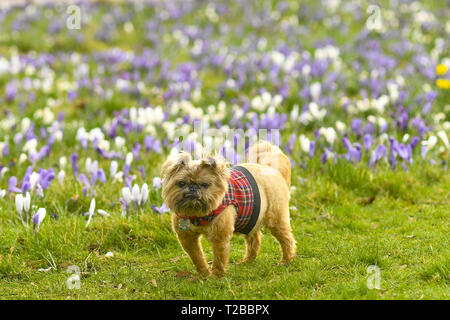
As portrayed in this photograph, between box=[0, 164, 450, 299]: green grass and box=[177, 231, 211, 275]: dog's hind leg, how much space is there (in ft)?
0.35

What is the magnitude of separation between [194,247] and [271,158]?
1.12 meters

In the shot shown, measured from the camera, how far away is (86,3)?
58.2 ft

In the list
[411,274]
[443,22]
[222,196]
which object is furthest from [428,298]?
[443,22]

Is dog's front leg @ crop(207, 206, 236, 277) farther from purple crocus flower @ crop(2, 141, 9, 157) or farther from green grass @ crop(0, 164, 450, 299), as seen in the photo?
purple crocus flower @ crop(2, 141, 9, 157)

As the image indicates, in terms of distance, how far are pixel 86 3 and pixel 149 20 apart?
2.69 metres

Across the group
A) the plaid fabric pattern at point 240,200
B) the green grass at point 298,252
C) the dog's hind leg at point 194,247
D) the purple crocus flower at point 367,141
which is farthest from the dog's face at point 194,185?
the purple crocus flower at point 367,141

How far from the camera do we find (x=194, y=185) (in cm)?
429

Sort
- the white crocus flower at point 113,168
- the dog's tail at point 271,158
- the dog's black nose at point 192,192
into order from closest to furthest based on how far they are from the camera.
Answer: the dog's black nose at point 192,192 → the dog's tail at point 271,158 → the white crocus flower at point 113,168

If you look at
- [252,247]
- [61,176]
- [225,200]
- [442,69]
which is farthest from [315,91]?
[225,200]

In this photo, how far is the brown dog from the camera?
4.30m

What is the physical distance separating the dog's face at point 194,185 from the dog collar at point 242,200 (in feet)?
0.75

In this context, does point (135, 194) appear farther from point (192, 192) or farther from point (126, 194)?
point (192, 192)

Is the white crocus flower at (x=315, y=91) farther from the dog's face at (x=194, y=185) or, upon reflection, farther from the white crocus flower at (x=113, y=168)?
the dog's face at (x=194, y=185)

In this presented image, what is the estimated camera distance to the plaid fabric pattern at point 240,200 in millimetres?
4602
